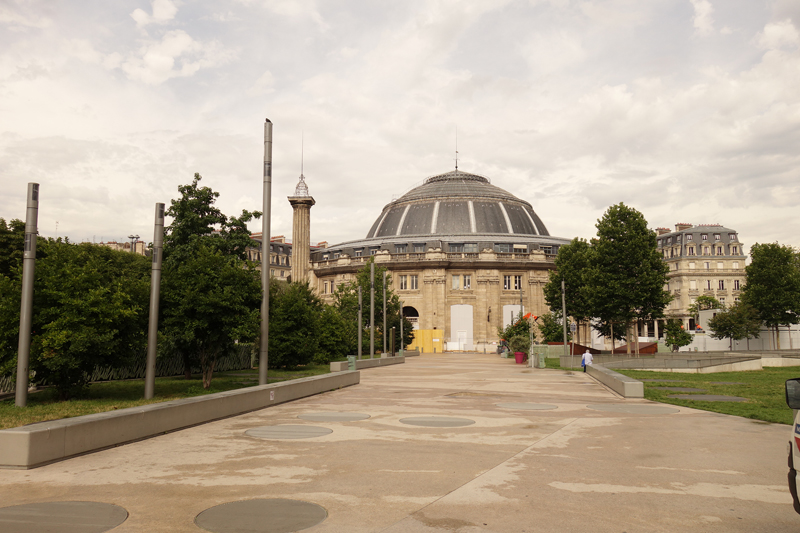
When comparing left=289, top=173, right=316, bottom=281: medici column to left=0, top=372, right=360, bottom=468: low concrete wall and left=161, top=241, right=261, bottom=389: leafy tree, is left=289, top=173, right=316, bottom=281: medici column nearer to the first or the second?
left=161, top=241, right=261, bottom=389: leafy tree

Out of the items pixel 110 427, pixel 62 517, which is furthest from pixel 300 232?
pixel 62 517

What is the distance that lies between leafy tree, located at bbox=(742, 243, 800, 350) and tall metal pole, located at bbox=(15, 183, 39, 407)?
7886cm

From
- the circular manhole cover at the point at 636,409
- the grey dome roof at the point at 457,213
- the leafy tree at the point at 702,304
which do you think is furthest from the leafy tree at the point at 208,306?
the leafy tree at the point at 702,304

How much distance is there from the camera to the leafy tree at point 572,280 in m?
65.0

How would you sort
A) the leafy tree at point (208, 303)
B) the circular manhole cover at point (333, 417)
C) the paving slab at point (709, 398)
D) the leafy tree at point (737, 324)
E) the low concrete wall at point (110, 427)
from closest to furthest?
1. the low concrete wall at point (110, 427)
2. the circular manhole cover at point (333, 417)
3. the paving slab at point (709, 398)
4. the leafy tree at point (208, 303)
5. the leafy tree at point (737, 324)

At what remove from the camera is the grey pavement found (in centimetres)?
677

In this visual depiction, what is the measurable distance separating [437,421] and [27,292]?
9.97 m

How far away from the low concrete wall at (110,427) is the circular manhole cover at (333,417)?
1923 mm

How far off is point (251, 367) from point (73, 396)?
20.4 meters

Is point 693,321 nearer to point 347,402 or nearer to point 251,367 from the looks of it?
point 251,367

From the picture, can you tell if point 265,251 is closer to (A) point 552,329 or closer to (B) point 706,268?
(A) point 552,329

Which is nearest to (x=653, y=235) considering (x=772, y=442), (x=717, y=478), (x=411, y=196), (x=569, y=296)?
(x=569, y=296)

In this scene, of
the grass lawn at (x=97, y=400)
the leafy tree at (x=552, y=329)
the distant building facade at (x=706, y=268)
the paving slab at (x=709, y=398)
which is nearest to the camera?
the grass lawn at (x=97, y=400)

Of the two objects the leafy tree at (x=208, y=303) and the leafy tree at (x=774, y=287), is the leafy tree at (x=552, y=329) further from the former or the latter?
the leafy tree at (x=208, y=303)
